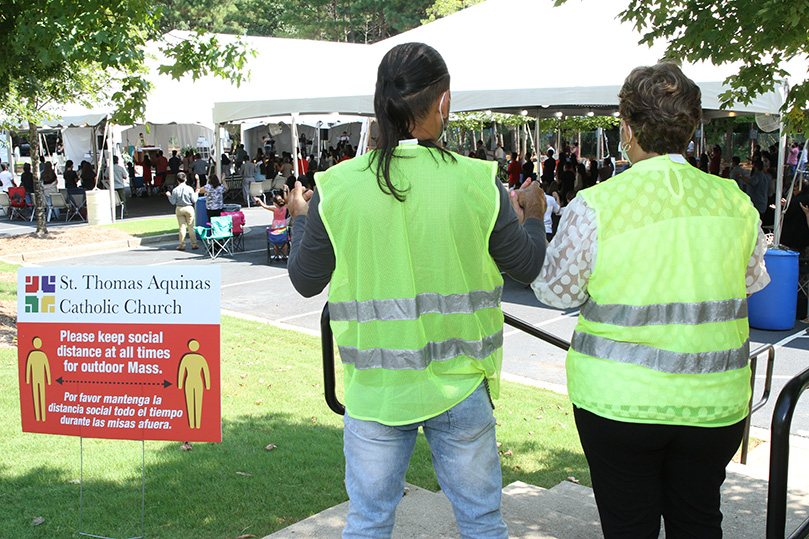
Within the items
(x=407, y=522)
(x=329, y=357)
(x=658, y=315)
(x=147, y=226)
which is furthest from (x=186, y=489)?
(x=147, y=226)

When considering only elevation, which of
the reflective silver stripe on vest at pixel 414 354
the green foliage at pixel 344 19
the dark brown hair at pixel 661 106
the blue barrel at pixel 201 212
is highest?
the green foliage at pixel 344 19

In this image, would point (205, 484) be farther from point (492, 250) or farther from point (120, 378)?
point (492, 250)

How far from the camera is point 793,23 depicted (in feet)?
13.1

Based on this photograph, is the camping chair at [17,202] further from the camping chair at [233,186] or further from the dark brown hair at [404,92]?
the dark brown hair at [404,92]

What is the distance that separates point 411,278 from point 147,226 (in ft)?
63.2

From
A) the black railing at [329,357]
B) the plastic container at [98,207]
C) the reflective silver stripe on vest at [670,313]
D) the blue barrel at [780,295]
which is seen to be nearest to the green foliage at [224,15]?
the plastic container at [98,207]

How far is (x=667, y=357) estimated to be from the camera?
1.92m

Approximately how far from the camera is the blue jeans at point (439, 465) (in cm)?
203

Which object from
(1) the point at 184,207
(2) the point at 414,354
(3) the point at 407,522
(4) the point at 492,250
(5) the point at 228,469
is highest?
(4) the point at 492,250

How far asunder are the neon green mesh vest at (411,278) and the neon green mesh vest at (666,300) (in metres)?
0.32

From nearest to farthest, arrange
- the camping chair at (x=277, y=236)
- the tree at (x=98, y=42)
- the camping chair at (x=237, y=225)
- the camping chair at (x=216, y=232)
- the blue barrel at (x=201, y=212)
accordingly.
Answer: the tree at (x=98, y=42) → the camping chair at (x=277, y=236) → the camping chair at (x=216, y=232) → the camping chair at (x=237, y=225) → the blue barrel at (x=201, y=212)

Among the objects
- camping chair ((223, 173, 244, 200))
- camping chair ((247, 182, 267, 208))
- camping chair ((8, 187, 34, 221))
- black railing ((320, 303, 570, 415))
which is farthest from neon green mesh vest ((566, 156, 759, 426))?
camping chair ((223, 173, 244, 200))

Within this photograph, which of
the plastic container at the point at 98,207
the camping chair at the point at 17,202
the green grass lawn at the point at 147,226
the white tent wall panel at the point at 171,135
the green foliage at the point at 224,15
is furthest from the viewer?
the green foliage at the point at 224,15

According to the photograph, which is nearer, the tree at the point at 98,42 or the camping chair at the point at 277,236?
the tree at the point at 98,42
